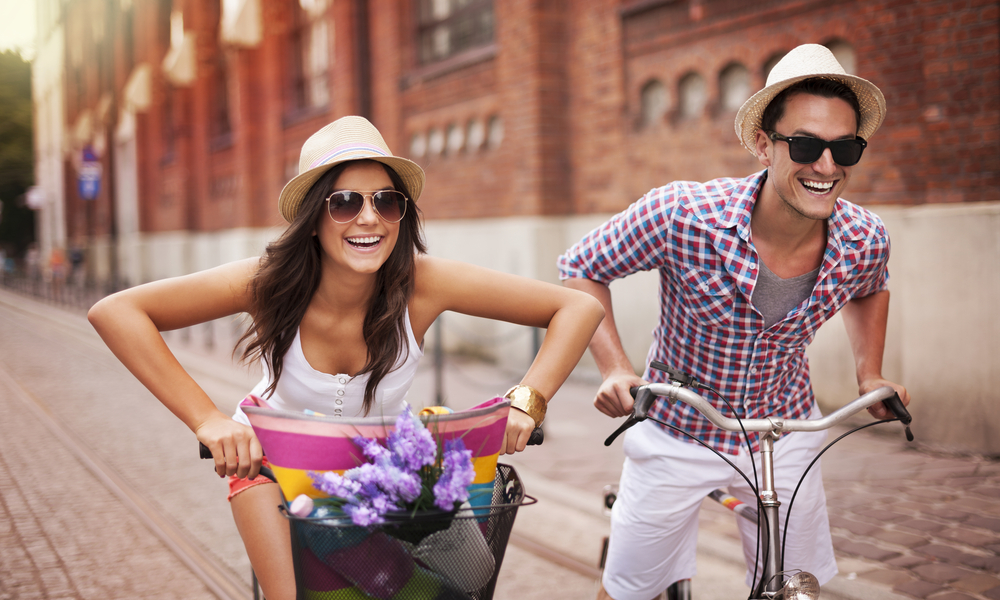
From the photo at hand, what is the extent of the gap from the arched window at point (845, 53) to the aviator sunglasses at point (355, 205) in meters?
6.02

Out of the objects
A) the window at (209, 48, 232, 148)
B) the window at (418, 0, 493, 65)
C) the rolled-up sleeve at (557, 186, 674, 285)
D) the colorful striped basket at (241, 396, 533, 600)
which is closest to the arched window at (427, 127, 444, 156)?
the window at (418, 0, 493, 65)

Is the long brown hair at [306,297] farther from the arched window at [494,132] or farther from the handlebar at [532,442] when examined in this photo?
the arched window at [494,132]

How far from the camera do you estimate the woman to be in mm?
2254

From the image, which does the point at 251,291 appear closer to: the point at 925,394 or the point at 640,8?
the point at 925,394

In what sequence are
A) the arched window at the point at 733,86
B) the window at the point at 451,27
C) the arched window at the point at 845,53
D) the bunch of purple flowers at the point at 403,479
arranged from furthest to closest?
the window at the point at 451,27
the arched window at the point at 733,86
the arched window at the point at 845,53
the bunch of purple flowers at the point at 403,479

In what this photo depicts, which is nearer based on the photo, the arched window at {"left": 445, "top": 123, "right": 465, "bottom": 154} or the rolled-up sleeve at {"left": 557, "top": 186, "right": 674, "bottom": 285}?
the rolled-up sleeve at {"left": 557, "top": 186, "right": 674, "bottom": 285}

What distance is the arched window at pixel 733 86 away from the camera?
8.40 m

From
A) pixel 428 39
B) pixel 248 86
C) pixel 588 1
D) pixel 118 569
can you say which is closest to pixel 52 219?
pixel 248 86

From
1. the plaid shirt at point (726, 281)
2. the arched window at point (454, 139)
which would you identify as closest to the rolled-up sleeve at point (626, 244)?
the plaid shirt at point (726, 281)

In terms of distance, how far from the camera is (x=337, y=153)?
234cm

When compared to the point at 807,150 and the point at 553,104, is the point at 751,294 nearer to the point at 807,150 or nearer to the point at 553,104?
the point at 807,150

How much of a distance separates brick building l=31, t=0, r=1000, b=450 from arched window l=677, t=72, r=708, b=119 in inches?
0.9

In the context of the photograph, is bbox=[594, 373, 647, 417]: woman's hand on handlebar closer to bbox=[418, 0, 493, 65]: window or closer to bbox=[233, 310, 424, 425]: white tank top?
bbox=[233, 310, 424, 425]: white tank top

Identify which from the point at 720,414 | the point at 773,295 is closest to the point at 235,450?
the point at 720,414
